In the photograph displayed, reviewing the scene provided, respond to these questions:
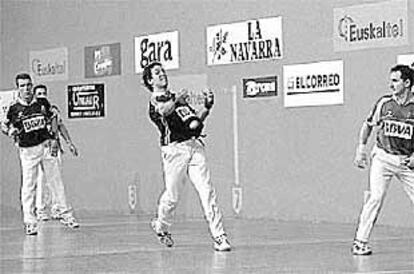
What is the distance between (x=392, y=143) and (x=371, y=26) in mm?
4725

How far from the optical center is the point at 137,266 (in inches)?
458

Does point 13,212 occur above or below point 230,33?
below

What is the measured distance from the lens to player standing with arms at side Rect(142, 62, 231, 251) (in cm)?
1289

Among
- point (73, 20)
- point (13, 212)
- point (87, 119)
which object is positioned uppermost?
point (73, 20)

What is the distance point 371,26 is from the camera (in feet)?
54.7

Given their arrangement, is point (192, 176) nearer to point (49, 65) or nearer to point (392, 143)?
point (392, 143)

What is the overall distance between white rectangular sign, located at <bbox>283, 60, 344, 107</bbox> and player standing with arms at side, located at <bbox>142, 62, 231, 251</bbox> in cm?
445

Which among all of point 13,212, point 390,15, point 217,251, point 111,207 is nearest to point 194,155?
point 217,251

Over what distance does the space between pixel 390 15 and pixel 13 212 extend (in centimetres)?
912

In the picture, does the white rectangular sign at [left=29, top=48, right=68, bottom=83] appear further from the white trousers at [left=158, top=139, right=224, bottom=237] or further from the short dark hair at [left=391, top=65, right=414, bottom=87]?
the short dark hair at [left=391, top=65, right=414, bottom=87]

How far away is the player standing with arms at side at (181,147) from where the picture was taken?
1289 centimetres

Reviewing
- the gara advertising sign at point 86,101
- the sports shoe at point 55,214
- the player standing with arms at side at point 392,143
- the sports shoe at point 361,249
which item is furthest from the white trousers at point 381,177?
the gara advertising sign at point 86,101

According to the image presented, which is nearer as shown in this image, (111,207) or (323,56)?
(323,56)

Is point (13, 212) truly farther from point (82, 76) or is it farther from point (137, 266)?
point (137, 266)
